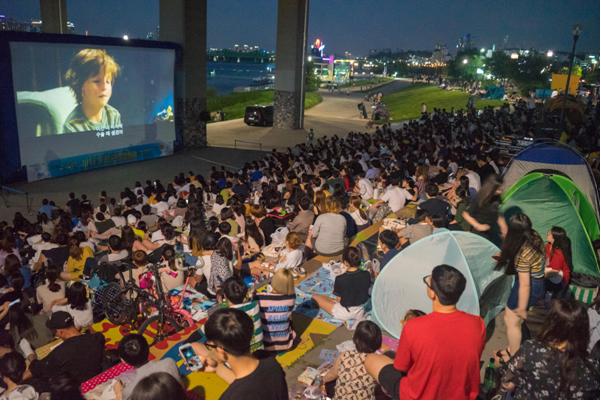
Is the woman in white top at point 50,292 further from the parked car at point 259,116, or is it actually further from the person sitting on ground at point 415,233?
the parked car at point 259,116

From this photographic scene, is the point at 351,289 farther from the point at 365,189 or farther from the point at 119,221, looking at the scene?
the point at 119,221

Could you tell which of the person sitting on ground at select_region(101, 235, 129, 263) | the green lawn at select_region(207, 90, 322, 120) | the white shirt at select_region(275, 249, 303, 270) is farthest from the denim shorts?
the green lawn at select_region(207, 90, 322, 120)

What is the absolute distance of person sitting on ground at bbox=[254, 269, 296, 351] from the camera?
513 centimetres

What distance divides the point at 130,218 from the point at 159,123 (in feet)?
36.1

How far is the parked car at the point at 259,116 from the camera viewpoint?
2928 centimetres

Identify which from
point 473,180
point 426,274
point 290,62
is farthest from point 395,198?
point 290,62

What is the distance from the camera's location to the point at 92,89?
17109mm

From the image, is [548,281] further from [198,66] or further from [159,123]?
[198,66]

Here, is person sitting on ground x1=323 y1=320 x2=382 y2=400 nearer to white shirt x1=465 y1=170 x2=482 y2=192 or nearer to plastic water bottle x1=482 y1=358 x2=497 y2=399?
plastic water bottle x1=482 y1=358 x2=497 y2=399

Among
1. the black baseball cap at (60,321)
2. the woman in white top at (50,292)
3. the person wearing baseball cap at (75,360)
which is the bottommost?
the woman in white top at (50,292)

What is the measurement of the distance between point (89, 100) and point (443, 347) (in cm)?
1684

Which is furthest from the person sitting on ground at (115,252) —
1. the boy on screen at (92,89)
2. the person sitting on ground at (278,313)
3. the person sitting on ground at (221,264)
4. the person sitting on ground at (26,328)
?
the boy on screen at (92,89)

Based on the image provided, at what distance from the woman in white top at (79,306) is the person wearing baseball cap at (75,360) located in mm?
1063

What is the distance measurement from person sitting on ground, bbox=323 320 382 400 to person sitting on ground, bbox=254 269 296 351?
115 cm
